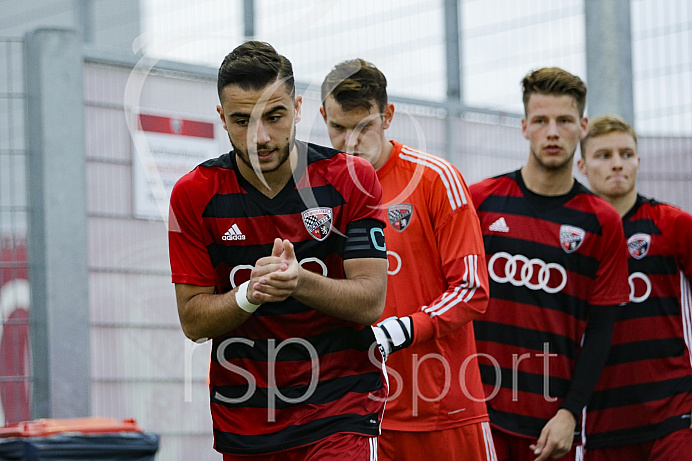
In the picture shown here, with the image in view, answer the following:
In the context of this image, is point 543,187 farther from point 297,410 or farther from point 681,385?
point 297,410

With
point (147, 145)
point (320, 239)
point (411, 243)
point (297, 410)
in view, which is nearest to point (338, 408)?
point (297, 410)

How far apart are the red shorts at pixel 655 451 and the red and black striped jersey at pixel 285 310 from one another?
2430 mm

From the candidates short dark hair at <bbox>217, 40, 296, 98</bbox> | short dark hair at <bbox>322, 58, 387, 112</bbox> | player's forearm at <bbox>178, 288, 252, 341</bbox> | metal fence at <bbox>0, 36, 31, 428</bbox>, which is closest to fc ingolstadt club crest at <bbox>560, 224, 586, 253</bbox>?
short dark hair at <bbox>322, 58, 387, 112</bbox>

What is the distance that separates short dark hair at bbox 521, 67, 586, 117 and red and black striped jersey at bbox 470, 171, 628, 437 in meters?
0.56

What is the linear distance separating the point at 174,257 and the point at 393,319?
1.08m

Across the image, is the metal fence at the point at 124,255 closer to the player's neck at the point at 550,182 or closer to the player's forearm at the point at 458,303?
the player's neck at the point at 550,182

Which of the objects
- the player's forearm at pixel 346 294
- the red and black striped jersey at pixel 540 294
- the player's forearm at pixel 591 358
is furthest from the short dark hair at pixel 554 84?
the player's forearm at pixel 346 294

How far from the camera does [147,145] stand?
7133 millimetres

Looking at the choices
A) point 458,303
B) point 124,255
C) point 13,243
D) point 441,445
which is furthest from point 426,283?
point 13,243

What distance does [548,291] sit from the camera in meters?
5.31

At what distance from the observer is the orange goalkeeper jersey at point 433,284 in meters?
4.83

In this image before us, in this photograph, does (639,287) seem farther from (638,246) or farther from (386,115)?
(386,115)

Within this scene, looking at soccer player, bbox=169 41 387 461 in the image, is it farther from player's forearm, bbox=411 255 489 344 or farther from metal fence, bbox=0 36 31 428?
metal fence, bbox=0 36 31 428

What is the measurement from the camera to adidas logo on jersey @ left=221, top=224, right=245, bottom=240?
3.94 metres
